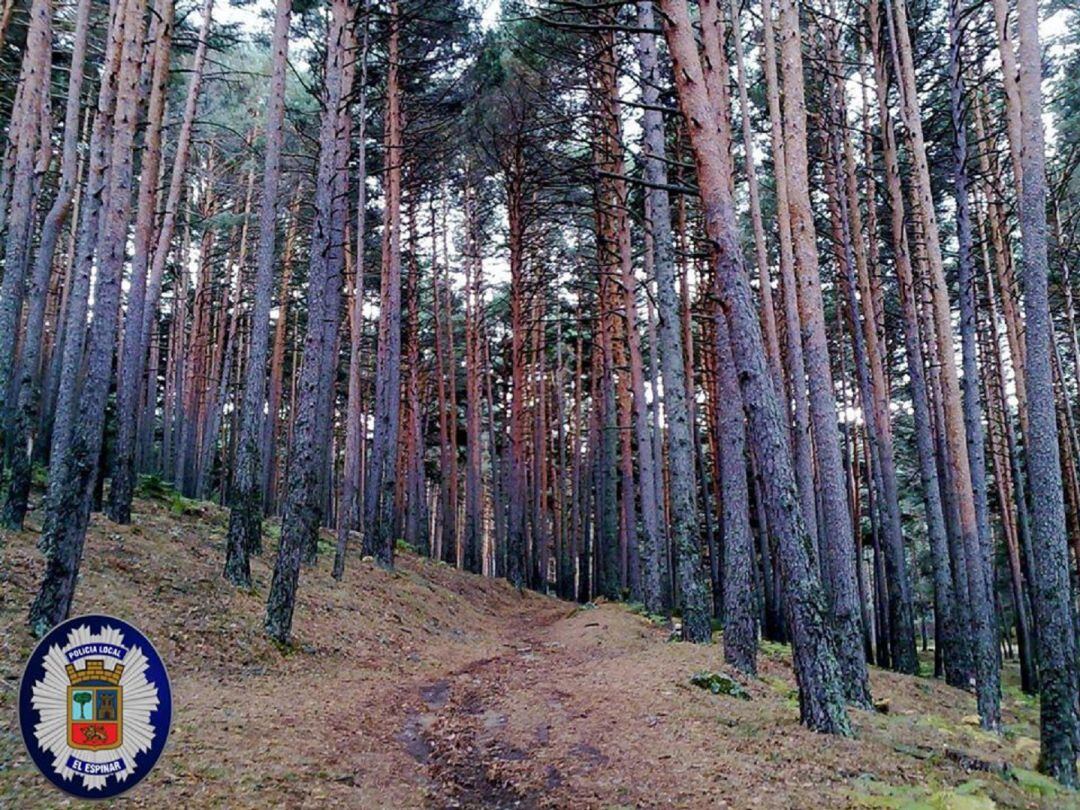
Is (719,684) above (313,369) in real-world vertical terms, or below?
below

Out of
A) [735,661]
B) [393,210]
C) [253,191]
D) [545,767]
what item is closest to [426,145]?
[393,210]

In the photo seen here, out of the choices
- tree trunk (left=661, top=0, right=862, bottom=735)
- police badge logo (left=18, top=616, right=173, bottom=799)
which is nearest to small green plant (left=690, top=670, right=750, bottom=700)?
tree trunk (left=661, top=0, right=862, bottom=735)

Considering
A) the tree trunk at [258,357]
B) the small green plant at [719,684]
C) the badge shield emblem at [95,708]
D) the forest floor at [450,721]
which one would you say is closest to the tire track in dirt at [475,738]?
the forest floor at [450,721]

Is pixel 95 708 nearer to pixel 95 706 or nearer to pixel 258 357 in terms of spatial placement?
pixel 95 706

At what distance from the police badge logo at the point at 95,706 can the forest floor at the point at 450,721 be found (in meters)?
1.64

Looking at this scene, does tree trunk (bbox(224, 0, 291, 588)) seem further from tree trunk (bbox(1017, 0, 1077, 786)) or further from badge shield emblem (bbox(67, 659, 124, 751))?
tree trunk (bbox(1017, 0, 1077, 786))

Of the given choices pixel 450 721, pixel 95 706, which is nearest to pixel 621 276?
pixel 450 721

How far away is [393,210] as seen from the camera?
16141mm

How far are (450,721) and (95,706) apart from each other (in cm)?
497

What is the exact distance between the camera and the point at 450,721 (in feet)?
23.3

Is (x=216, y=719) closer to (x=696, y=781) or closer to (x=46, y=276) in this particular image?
(x=696, y=781)

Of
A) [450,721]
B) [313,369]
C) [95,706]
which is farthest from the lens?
[313,369]

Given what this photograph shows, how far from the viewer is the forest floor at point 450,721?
473 cm

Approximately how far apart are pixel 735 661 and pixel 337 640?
601 cm
